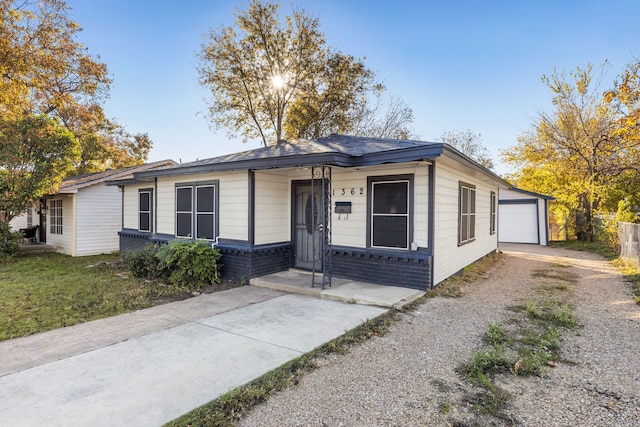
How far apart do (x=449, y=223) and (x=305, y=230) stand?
2956mm

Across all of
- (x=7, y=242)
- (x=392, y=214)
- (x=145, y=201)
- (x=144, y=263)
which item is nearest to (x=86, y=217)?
(x=7, y=242)

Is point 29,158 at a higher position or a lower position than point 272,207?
higher

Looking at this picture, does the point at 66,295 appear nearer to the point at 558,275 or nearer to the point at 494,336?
the point at 494,336

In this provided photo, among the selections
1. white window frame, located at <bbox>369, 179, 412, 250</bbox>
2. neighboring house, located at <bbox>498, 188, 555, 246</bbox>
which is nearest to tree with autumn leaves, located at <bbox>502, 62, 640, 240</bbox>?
neighboring house, located at <bbox>498, 188, 555, 246</bbox>

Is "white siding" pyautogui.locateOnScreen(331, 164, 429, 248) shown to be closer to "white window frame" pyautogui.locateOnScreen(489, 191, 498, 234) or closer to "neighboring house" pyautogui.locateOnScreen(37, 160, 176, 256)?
"white window frame" pyautogui.locateOnScreen(489, 191, 498, 234)

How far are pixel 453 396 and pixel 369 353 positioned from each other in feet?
3.27

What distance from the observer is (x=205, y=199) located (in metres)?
7.83

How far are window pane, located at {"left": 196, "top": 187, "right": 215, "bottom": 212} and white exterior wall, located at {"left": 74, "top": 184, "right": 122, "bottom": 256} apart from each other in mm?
6614

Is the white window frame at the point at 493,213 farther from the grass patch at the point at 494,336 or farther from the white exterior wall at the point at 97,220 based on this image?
the white exterior wall at the point at 97,220

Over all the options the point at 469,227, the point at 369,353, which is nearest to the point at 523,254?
the point at 469,227

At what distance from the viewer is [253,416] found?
2.43 m

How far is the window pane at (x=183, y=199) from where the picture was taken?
8.20 m

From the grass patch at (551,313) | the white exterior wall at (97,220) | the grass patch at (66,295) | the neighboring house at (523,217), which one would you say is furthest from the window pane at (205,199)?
the neighboring house at (523,217)

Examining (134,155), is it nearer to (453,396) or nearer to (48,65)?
(48,65)
